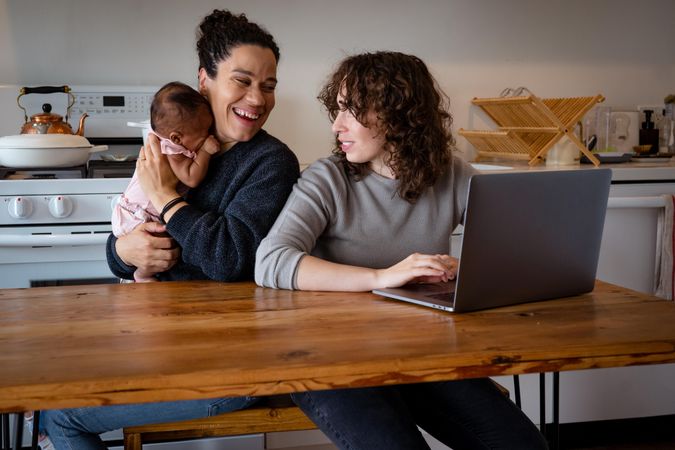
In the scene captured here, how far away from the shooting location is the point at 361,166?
1698mm

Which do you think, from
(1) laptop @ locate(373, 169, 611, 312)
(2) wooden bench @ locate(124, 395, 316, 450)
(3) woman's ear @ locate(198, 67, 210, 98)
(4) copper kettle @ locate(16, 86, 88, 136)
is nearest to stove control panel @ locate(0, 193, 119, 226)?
(4) copper kettle @ locate(16, 86, 88, 136)

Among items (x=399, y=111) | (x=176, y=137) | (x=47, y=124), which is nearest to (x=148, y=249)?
(x=176, y=137)

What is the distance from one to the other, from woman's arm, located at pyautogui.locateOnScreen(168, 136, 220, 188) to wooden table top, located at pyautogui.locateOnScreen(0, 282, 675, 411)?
1.14ft

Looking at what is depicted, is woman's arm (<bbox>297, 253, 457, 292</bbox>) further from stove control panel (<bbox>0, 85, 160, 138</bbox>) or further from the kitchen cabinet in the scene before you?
stove control panel (<bbox>0, 85, 160, 138</bbox>)

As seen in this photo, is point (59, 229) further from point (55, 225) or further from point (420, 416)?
point (420, 416)

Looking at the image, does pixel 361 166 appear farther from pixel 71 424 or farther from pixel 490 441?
pixel 71 424

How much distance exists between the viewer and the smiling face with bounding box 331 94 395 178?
166 centimetres

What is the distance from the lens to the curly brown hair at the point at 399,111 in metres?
1.65

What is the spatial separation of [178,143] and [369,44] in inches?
60.3

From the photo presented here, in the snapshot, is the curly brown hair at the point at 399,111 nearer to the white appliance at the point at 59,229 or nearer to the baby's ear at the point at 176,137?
the baby's ear at the point at 176,137

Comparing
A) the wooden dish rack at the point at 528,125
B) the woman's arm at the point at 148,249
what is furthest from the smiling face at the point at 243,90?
the wooden dish rack at the point at 528,125

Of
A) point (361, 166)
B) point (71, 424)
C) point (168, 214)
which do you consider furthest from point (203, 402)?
point (361, 166)

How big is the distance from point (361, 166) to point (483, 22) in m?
1.72

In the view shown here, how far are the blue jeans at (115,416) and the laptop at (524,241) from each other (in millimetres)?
356
